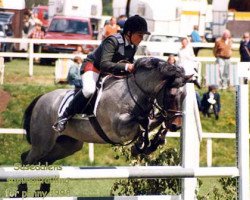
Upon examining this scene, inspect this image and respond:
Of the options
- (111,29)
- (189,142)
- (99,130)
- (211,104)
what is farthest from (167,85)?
(111,29)

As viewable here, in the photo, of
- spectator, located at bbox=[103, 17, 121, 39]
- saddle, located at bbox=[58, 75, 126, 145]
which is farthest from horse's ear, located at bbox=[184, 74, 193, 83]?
spectator, located at bbox=[103, 17, 121, 39]

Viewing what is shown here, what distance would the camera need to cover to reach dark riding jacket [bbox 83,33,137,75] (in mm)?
8320

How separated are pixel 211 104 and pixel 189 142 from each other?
895cm

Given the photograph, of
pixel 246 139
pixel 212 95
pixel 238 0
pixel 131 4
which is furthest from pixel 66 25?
pixel 246 139

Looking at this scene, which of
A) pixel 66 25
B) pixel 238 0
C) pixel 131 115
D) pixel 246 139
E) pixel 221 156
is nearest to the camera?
pixel 246 139

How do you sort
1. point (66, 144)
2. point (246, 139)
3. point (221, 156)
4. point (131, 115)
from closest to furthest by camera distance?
point (246, 139) → point (131, 115) → point (66, 144) → point (221, 156)

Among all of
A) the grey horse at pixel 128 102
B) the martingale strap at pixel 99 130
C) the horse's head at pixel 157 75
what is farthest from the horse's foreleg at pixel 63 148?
the horse's head at pixel 157 75

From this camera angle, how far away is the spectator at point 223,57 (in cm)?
1775

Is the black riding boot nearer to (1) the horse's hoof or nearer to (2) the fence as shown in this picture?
(1) the horse's hoof

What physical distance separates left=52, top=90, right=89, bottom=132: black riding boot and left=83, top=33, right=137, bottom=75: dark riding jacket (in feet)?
1.26

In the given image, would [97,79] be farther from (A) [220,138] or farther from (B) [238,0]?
(B) [238,0]

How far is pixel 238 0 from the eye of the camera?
35.6 metres

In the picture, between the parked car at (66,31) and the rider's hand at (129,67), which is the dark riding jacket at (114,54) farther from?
the parked car at (66,31)

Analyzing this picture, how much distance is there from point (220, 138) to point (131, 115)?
A: 7.69 meters
